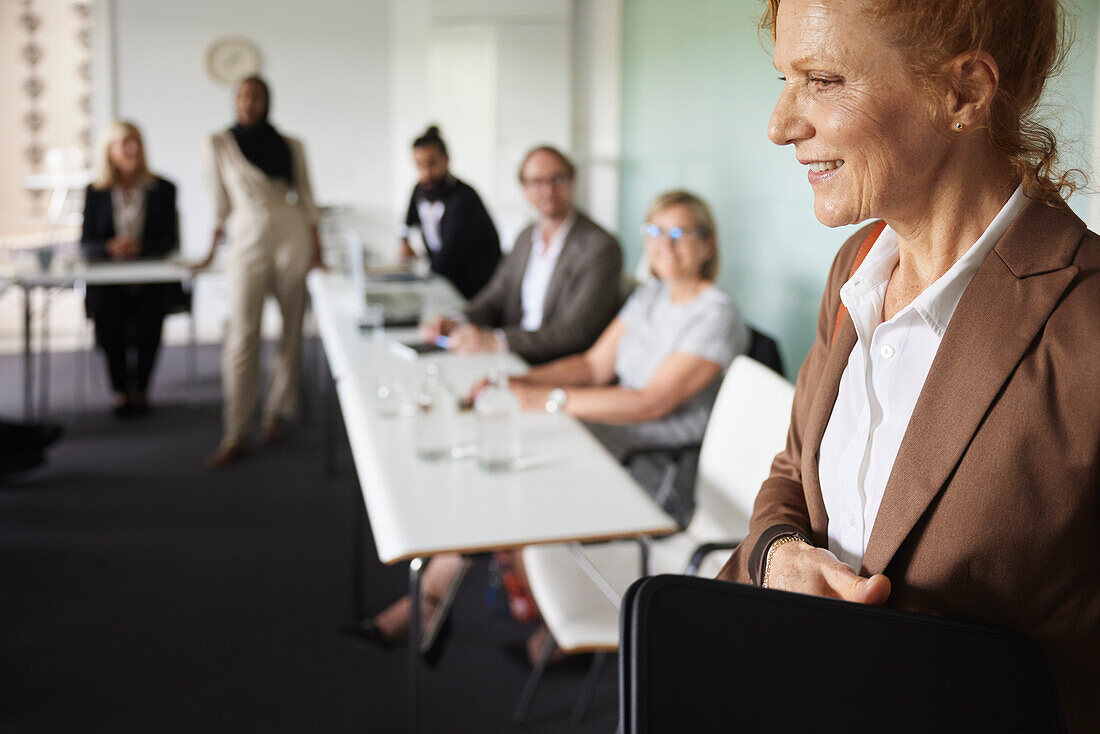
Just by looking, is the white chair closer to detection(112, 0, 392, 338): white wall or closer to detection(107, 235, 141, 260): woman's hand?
detection(107, 235, 141, 260): woman's hand

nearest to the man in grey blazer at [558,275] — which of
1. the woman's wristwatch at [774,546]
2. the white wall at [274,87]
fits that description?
the woman's wristwatch at [774,546]

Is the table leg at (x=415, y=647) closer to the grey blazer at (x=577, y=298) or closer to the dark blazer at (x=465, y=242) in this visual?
the grey blazer at (x=577, y=298)

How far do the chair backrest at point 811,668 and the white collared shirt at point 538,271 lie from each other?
310cm

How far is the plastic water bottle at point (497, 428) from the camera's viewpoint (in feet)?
6.91

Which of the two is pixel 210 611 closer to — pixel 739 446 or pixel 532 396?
pixel 532 396

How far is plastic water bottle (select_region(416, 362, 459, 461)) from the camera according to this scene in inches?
85.7

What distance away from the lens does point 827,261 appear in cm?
293

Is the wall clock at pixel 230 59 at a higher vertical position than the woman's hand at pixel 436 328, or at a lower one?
higher

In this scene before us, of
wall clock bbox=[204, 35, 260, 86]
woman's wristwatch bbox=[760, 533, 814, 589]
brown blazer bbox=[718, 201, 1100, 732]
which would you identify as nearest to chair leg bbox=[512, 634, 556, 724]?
woman's wristwatch bbox=[760, 533, 814, 589]

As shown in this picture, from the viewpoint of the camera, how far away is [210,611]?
3121 mm

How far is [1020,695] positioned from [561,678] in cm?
201

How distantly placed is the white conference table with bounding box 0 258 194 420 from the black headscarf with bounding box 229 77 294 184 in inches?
32.1

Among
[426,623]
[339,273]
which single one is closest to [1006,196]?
[426,623]

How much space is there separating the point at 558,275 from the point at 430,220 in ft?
4.44
